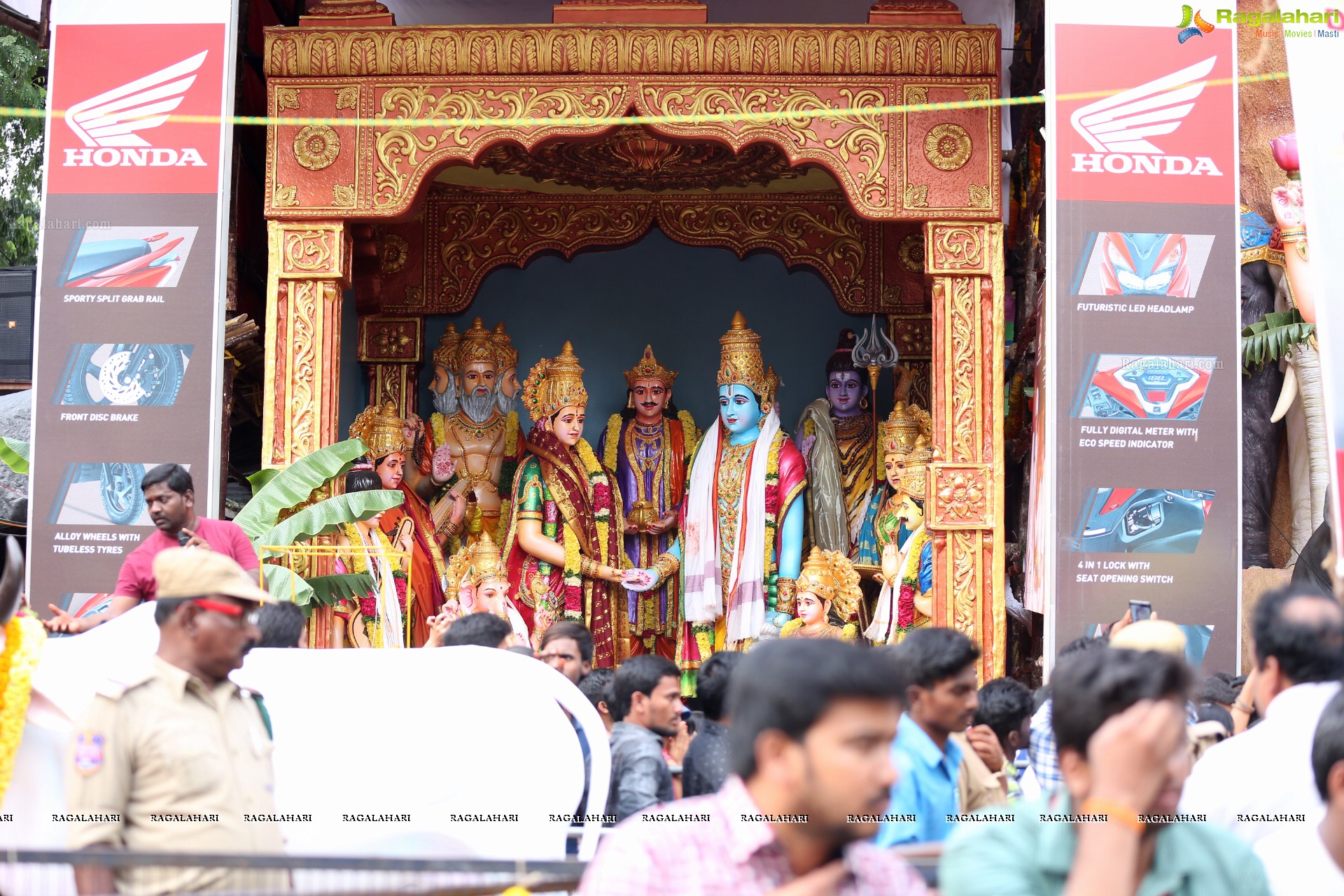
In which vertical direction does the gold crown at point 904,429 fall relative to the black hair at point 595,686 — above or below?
above

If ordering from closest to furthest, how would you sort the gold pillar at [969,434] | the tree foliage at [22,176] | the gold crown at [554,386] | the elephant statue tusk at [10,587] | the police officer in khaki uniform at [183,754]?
the police officer in khaki uniform at [183,754], the elephant statue tusk at [10,587], the gold pillar at [969,434], the gold crown at [554,386], the tree foliage at [22,176]

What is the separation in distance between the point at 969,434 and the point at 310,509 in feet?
12.2

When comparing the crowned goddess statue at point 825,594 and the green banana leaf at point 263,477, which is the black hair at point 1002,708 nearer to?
the crowned goddess statue at point 825,594

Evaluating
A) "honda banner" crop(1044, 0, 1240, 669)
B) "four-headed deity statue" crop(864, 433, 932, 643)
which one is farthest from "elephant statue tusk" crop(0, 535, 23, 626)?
"four-headed deity statue" crop(864, 433, 932, 643)

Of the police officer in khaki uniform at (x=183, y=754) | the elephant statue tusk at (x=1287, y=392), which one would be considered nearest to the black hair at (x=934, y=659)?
the police officer in khaki uniform at (x=183, y=754)

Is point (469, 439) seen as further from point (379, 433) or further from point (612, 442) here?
point (612, 442)

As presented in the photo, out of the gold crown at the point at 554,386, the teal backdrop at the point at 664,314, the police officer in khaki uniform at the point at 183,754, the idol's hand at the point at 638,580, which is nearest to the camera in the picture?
the police officer in khaki uniform at the point at 183,754

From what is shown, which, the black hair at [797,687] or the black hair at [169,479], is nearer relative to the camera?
Answer: the black hair at [797,687]

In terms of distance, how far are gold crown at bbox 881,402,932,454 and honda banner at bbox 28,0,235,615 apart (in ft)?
14.0

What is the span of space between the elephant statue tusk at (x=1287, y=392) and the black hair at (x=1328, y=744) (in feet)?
21.2

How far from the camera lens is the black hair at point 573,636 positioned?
5426 mm

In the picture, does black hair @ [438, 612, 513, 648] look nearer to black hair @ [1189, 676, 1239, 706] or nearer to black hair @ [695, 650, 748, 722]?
black hair @ [695, 650, 748, 722]

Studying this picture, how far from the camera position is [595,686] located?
577 centimetres

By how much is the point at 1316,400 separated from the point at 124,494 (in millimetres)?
6787
